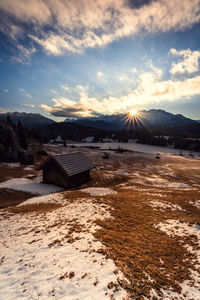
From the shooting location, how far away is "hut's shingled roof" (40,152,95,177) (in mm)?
19891

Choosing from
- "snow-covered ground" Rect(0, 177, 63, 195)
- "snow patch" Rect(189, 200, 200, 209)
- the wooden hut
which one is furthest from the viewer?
the wooden hut

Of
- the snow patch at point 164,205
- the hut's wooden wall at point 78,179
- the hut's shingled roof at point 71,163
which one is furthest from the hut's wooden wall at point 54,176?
the snow patch at point 164,205

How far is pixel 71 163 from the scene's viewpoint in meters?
21.8

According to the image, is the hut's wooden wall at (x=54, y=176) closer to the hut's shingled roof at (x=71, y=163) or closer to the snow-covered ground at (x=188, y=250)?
the hut's shingled roof at (x=71, y=163)

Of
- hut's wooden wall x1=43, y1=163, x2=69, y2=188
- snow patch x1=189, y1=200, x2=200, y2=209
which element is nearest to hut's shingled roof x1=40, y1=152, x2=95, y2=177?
hut's wooden wall x1=43, y1=163, x2=69, y2=188

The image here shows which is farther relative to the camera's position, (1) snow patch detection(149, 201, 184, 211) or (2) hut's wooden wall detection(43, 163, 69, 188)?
(2) hut's wooden wall detection(43, 163, 69, 188)

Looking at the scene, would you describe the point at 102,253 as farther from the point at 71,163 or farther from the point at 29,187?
the point at 29,187

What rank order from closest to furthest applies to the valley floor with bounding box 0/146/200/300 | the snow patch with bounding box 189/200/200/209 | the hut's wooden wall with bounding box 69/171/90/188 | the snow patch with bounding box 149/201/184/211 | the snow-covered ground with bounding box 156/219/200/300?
the snow-covered ground with bounding box 156/219/200/300 → the valley floor with bounding box 0/146/200/300 → the snow patch with bounding box 149/201/184/211 → the snow patch with bounding box 189/200/200/209 → the hut's wooden wall with bounding box 69/171/90/188

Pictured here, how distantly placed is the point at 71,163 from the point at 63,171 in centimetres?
268

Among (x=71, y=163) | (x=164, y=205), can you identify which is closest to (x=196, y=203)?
(x=164, y=205)

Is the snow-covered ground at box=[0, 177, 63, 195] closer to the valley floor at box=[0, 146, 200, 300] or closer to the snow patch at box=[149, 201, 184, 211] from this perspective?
the valley floor at box=[0, 146, 200, 300]

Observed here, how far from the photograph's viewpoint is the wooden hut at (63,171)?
65.2 feet

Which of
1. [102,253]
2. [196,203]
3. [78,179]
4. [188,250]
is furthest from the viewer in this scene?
[78,179]

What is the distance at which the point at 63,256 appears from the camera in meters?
5.28
